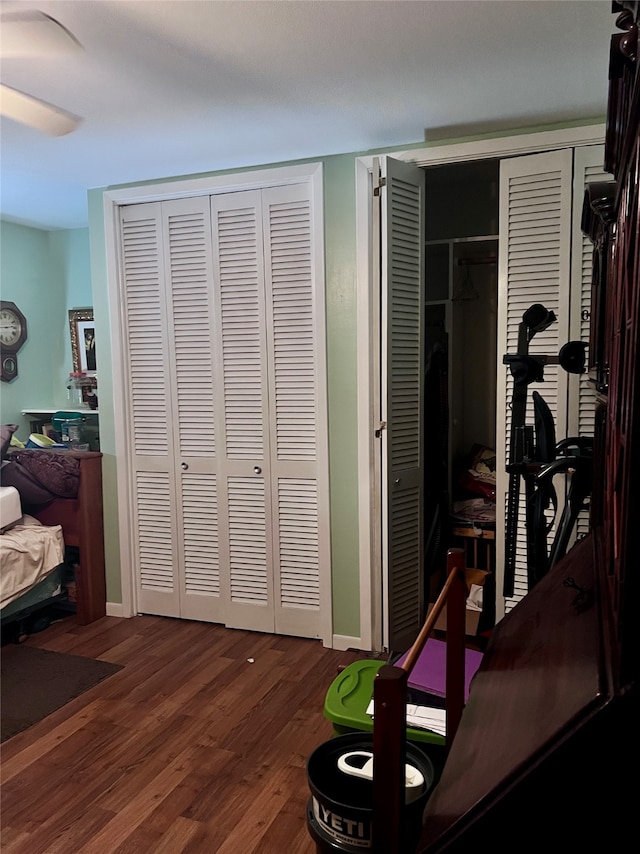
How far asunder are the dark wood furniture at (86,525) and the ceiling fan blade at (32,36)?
7.47 feet

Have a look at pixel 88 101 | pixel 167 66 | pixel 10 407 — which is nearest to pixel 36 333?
pixel 10 407

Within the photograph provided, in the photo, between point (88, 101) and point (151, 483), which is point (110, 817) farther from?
point (88, 101)

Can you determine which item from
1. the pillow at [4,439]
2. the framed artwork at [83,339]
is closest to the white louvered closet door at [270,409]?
the pillow at [4,439]

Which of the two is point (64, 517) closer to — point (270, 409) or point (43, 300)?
point (270, 409)

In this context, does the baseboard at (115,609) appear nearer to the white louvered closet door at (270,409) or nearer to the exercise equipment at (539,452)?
the white louvered closet door at (270,409)

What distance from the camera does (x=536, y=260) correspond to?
9.20ft

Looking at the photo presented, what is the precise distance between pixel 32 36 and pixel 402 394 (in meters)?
2.00

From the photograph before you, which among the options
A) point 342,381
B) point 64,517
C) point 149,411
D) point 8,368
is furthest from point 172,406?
point 8,368

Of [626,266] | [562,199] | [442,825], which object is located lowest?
[442,825]

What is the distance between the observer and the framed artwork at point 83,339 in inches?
175

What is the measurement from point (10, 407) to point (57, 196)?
57.4 inches

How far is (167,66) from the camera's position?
2.13m

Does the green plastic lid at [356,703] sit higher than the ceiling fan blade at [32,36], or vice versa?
the ceiling fan blade at [32,36]

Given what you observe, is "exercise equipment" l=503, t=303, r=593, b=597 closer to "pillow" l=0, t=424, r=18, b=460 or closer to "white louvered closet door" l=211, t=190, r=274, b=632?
"white louvered closet door" l=211, t=190, r=274, b=632
